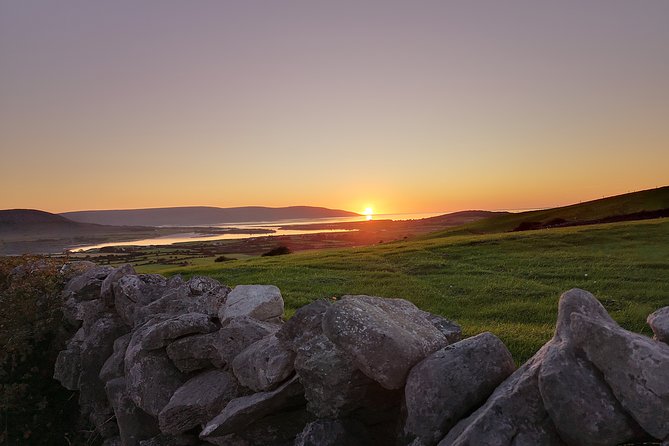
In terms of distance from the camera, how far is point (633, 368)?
344 cm

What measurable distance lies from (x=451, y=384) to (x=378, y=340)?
2.62 feet

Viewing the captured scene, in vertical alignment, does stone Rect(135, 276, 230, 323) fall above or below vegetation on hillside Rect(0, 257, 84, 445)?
above

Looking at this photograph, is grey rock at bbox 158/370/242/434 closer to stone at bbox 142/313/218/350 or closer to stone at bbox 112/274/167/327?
stone at bbox 142/313/218/350

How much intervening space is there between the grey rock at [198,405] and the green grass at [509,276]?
4.99 meters

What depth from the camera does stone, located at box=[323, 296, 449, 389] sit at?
471 centimetres

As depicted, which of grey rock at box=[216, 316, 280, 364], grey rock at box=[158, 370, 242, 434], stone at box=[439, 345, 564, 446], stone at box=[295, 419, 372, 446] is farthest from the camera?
grey rock at box=[216, 316, 280, 364]

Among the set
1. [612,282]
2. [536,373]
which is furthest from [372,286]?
[536,373]

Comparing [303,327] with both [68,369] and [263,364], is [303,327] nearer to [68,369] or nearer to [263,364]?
[263,364]

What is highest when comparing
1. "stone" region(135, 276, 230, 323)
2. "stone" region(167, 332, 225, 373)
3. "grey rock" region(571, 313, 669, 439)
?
"grey rock" region(571, 313, 669, 439)

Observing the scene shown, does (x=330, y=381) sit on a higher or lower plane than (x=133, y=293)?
lower

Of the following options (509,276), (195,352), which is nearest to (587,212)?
(509,276)

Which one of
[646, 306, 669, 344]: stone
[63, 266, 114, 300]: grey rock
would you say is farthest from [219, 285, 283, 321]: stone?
[646, 306, 669, 344]: stone

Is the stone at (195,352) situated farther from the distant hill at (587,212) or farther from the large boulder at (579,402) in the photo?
the distant hill at (587,212)

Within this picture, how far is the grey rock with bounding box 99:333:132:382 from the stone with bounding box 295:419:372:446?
5080mm
